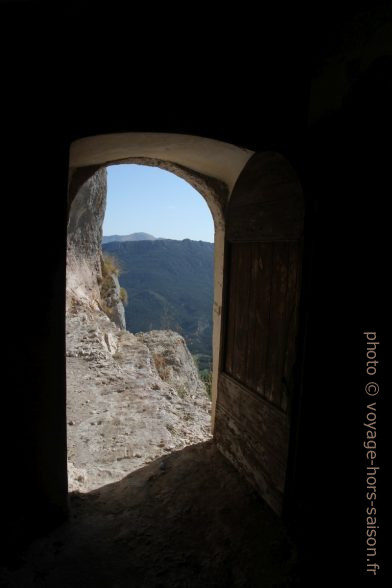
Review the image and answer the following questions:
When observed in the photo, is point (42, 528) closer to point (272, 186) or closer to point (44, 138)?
point (44, 138)

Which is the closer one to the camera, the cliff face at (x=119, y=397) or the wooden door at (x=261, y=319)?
the wooden door at (x=261, y=319)

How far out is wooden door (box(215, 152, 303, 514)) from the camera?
2.41 metres

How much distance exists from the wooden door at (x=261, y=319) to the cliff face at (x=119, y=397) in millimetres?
1052

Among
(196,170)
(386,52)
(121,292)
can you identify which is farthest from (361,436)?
(121,292)

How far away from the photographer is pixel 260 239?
271cm

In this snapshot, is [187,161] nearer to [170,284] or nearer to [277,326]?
[277,326]

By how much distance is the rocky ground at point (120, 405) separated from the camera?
11.8 feet

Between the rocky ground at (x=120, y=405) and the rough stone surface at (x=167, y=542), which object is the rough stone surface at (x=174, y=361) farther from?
the rough stone surface at (x=167, y=542)

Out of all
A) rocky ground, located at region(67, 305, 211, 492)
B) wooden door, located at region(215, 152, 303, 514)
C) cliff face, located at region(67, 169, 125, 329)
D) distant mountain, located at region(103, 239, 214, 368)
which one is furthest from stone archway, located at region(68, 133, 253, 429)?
distant mountain, located at region(103, 239, 214, 368)

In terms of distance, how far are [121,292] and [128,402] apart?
8682 mm

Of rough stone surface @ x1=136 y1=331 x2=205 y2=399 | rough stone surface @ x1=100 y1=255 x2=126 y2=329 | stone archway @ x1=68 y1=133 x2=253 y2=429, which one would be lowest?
rough stone surface @ x1=136 y1=331 x2=205 y2=399

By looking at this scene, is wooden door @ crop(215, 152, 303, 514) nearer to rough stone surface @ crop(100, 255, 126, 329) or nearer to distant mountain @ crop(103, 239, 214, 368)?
rough stone surface @ crop(100, 255, 126, 329)

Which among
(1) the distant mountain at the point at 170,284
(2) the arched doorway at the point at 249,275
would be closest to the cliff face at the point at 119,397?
(2) the arched doorway at the point at 249,275

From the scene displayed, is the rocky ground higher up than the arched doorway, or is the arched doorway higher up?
the arched doorway
